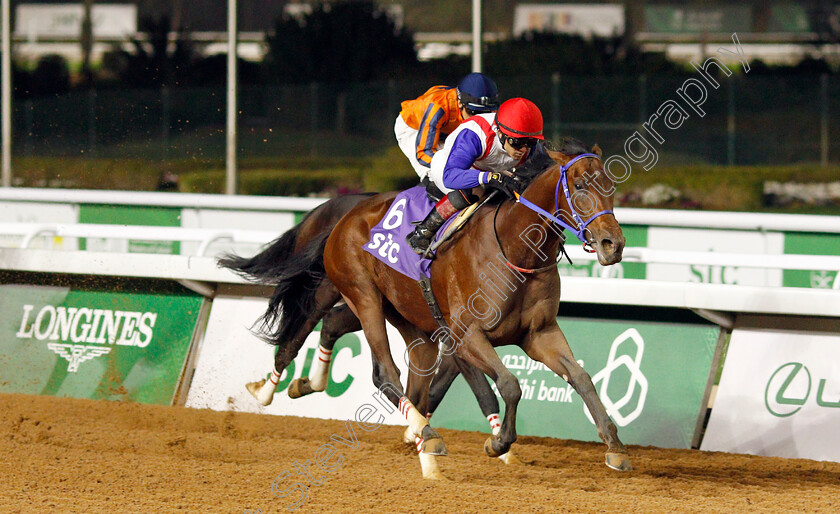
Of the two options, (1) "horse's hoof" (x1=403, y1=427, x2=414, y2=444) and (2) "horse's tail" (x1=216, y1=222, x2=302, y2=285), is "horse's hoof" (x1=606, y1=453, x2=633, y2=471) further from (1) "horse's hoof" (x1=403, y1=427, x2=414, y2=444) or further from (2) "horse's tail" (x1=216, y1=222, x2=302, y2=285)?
(2) "horse's tail" (x1=216, y1=222, x2=302, y2=285)

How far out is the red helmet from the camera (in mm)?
4109

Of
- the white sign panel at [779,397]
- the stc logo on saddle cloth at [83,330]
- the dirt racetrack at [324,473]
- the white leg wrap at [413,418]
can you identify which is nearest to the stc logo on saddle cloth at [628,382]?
the dirt racetrack at [324,473]

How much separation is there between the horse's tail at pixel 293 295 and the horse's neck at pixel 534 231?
54.9 inches

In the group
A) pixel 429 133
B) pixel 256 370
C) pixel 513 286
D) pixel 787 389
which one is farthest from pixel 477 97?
pixel 256 370

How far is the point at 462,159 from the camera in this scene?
170 inches

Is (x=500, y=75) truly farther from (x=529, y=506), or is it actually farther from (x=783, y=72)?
(x=529, y=506)

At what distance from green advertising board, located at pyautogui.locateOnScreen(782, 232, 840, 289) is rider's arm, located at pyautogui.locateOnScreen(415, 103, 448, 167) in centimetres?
284

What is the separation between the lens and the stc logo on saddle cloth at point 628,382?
5.13 m

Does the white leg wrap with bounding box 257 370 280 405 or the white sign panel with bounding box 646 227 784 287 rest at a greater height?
the white sign panel with bounding box 646 227 784 287

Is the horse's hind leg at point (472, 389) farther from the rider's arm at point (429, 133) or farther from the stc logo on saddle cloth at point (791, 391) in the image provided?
the stc logo on saddle cloth at point (791, 391)

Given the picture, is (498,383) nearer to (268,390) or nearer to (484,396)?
(484,396)

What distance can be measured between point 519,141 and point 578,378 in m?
0.96

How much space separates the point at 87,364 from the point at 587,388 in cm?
338

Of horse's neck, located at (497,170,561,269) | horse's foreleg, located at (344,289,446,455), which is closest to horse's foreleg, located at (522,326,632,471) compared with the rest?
horse's neck, located at (497,170,561,269)
